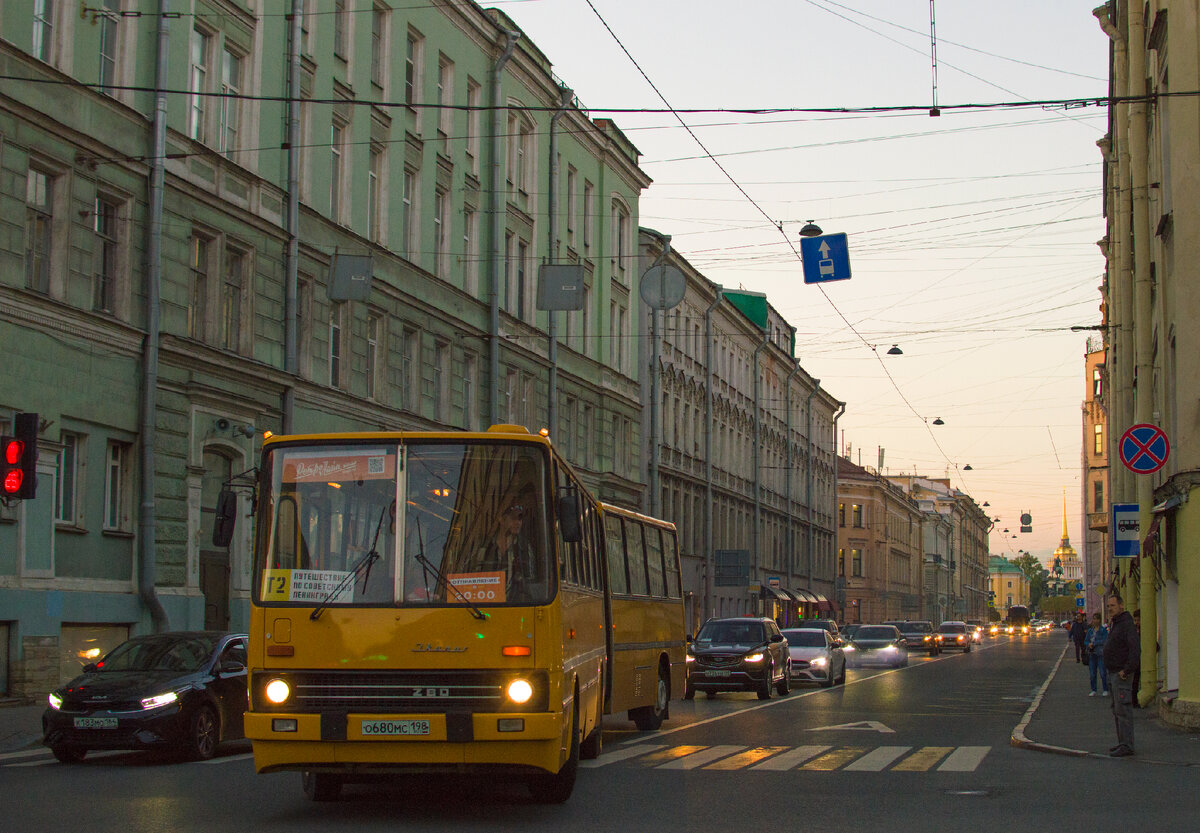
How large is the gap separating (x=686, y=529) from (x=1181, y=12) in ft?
147

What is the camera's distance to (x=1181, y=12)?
20578mm

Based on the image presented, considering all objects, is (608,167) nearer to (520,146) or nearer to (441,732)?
(520,146)

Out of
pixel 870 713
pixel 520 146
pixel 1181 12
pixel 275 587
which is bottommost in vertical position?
pixel 870 713

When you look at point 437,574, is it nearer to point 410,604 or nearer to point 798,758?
point 410,604

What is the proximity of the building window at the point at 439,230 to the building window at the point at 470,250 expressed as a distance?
993 mm

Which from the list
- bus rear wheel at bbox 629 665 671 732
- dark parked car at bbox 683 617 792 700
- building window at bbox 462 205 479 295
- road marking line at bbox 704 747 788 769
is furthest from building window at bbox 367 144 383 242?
road marking line at bbox 704 747 788 769

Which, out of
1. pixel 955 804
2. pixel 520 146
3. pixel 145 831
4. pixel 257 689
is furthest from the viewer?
pixel 520 146

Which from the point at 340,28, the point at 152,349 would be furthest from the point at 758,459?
the point at 152,349

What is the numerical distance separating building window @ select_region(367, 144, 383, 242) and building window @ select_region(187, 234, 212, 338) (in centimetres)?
697

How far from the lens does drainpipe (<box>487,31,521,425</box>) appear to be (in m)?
40.5

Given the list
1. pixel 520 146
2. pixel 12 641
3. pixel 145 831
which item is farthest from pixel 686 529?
pixel 145 831

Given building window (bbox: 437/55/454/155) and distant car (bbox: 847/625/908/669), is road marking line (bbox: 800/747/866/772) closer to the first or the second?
building window (bbox: 437/55/454/155)

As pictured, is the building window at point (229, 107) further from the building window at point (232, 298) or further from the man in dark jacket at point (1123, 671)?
the man in dark jacket at point (1123, 671)

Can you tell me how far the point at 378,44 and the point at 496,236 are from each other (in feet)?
22.5
